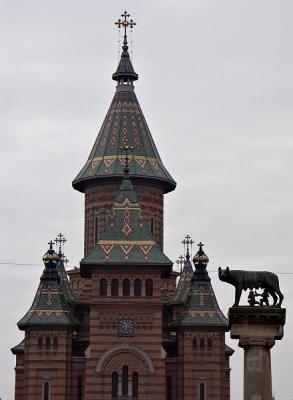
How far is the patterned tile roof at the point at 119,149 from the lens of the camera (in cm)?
9112

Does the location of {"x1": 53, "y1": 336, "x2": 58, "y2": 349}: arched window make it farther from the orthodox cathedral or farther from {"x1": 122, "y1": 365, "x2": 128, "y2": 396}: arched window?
{"x1": 122, "y1": 365, "x2": 128, "y2": 396}: arched window

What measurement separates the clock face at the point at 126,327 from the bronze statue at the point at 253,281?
163 feet

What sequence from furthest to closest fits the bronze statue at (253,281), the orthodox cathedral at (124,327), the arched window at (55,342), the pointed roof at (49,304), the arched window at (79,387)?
the pointed roof at (49,304), the arched window at (55,342), the arched window at (79,387), the orthodox cathedral at (124,327), the bronze statue at (253,281)

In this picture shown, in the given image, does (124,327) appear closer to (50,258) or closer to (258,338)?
(50,258)

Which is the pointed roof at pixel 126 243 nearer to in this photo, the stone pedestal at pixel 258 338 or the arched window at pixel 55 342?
the arched window at pixel 55 342

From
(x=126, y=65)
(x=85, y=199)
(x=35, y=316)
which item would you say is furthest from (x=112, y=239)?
(x=126, y=65)

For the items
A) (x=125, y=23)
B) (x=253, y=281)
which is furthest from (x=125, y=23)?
(x=253, y=281)

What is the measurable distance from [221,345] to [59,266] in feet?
52.0

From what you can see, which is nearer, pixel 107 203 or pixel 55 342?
pixel 55 342

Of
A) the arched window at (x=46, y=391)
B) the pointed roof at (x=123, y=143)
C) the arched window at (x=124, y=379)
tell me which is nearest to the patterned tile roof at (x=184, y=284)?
the pointed roof at (x=123, y=143)

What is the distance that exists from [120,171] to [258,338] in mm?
63398

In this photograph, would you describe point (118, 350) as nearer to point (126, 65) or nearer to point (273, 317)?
point (126, 65)

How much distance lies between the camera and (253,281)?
96.2 ft

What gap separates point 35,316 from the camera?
81.6 meters
